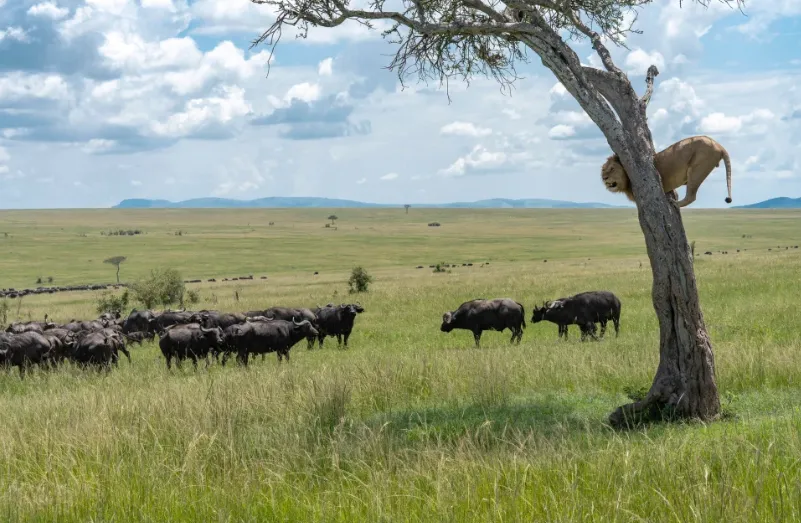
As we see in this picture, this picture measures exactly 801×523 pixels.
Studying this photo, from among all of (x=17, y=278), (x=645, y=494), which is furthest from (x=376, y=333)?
(x=17, y=278)

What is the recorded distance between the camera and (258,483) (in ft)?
24.7

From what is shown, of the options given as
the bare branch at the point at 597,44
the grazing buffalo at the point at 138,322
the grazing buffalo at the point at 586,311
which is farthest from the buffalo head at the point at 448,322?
the bare branch at the point at 597,44

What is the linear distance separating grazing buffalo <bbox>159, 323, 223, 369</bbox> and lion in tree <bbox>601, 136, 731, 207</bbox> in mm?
14182

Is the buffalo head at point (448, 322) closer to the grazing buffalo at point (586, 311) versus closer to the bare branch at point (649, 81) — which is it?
the grazing buffalo at point (586, 311)

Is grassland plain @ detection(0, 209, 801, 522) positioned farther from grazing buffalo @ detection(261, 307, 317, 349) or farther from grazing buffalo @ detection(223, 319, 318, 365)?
grazing buffalo @ detection(261, 307, 317, 349)

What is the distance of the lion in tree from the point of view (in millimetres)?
9539

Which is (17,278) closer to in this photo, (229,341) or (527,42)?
(229,341)

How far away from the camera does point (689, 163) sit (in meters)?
9.67

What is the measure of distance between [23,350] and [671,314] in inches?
721

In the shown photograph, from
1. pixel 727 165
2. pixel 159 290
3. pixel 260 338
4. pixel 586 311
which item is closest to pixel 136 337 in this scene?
pixel 260 338

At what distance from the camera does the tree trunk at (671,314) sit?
9.58 metres

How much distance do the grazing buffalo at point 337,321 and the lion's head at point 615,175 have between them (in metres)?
16.6

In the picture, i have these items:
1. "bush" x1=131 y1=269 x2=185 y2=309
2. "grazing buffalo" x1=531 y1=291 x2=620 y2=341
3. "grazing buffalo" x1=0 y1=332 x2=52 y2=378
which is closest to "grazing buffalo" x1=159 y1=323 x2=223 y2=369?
"grazing buffalo" x1=0 y1=332 x2=52 y2=378

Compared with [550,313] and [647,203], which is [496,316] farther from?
[647,203]
